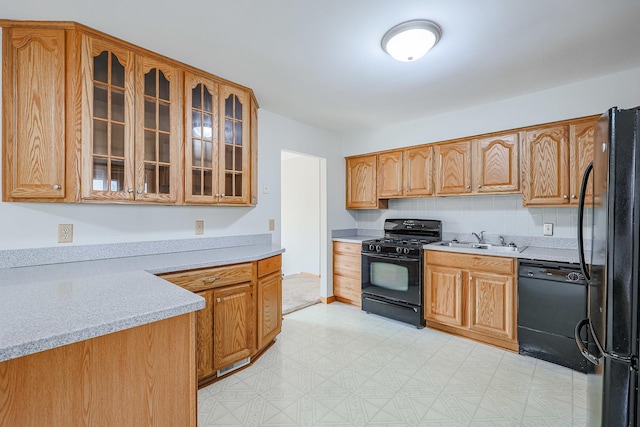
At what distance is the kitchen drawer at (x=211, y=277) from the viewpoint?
6.38ft

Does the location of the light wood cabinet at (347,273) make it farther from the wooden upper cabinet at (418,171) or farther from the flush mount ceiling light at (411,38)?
the flush mount ceiling light at (411,38)

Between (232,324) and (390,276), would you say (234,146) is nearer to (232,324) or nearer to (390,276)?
(232,324)

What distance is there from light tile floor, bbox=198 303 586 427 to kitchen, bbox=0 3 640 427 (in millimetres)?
1220

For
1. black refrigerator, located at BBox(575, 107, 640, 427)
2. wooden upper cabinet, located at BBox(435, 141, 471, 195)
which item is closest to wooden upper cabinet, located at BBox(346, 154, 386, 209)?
wooden upper cabinet, located at BBox(435, 141, 471, 195)

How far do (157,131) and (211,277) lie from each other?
1.11 meters

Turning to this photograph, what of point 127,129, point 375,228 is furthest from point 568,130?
point 127,129

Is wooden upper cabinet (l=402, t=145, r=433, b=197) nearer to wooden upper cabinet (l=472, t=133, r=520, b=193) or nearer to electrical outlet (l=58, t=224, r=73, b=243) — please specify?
wooden upper cabinet (l=472, t=133, r=520, b=193)

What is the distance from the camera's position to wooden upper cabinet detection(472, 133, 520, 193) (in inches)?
113

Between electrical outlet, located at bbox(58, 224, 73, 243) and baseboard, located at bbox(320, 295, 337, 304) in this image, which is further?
baseboard, located at bbox(320, 295, 337, 304)

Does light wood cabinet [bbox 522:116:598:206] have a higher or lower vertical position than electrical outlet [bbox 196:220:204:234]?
higher

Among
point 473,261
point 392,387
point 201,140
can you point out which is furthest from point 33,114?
point 473,261

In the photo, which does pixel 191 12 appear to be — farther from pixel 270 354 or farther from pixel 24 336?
pixel 270 354

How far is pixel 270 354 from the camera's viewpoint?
8.43 ft

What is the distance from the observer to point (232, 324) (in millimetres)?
2207
